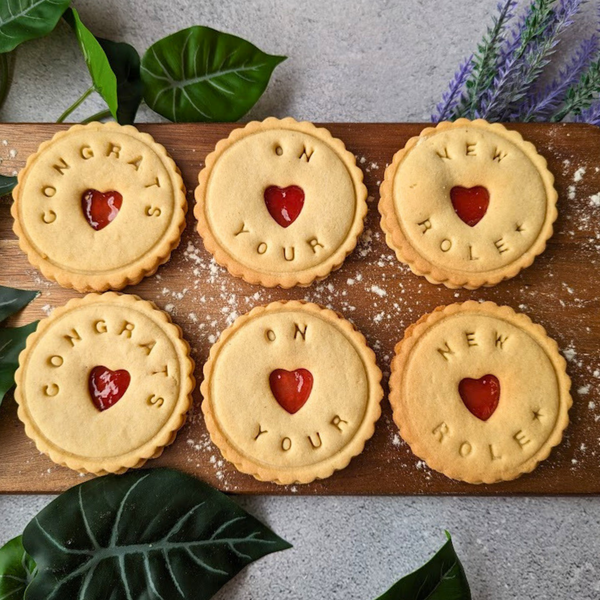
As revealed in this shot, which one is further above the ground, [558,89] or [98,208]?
[558,89]

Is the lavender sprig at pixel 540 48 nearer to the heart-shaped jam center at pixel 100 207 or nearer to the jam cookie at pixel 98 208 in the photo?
the jam cookie at pixel 98 208

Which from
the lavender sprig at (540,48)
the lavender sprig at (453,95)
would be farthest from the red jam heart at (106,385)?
the lavender sprig at (540,48)

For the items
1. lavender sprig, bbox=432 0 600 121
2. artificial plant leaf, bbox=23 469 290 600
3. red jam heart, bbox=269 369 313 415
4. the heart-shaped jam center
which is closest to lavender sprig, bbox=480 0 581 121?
lavender sprig, bbox=432 0 600 121

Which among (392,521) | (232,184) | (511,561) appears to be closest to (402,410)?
(392,521)

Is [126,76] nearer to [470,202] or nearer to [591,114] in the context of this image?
[470,202]

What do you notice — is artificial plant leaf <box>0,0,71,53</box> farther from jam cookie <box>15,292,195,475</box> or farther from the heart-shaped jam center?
jam cookie <box>15,292,195,475</box>

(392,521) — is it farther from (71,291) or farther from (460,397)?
(71,291)

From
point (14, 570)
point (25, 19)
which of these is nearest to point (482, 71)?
point (25, 19)
